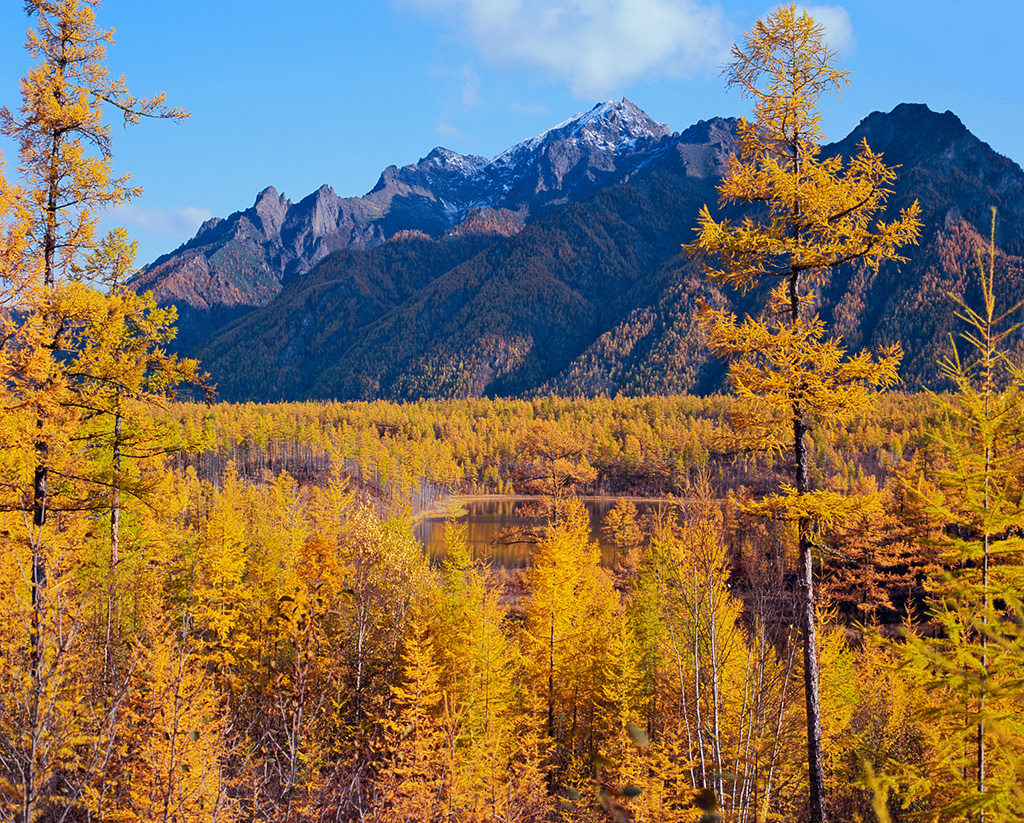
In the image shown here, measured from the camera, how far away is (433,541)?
237ft

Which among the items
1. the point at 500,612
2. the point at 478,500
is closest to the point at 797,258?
the point at 500,612

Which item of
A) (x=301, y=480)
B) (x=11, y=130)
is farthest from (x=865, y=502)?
(x=301, y=480)

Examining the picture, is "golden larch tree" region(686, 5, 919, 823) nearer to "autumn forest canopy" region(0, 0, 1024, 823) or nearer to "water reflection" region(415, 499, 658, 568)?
"autumn forest canopy" region(0, 0, 1024, 823)

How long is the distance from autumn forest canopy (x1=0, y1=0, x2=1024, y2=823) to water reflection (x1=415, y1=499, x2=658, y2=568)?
2164cm

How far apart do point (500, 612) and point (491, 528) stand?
206 ft

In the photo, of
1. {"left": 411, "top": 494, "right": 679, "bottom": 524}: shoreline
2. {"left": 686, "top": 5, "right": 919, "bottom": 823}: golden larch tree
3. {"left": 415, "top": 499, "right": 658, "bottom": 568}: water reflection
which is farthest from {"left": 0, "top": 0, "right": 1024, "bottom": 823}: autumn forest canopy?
{"left": 411, "top": 494, "right": 679, "bottom": 524}: shoreline

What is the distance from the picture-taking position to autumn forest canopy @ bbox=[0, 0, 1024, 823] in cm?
717

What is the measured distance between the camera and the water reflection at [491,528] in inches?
2469

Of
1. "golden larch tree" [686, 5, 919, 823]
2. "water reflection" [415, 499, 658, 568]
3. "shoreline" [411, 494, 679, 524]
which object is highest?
"golden larch tree" [686, 5, 919, 823]

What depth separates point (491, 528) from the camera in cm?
8356

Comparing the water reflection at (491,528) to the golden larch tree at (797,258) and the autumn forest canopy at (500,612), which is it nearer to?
the autumn forest canopy at (500,612)

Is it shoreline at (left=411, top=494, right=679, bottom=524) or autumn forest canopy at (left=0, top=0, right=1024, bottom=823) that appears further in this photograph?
shoreline at (left=411, top=494, right=679, bottom=524)

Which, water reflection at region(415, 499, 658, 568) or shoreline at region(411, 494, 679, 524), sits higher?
shoreline at region(411, 494, 679, 524)

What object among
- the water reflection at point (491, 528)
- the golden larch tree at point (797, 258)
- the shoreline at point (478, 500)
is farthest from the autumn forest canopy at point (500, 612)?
the shoreline at point (478, 500)
